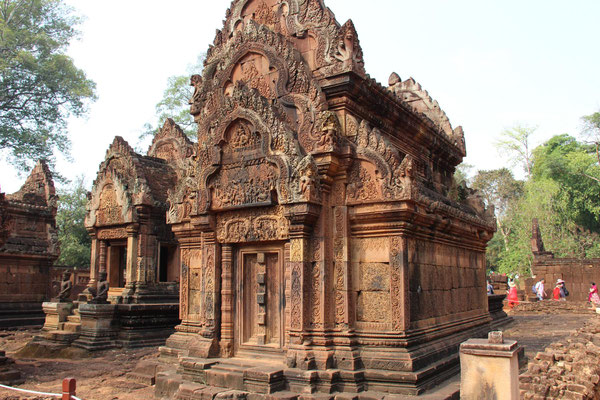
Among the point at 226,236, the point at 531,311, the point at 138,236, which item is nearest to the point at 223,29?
the point at 226,236

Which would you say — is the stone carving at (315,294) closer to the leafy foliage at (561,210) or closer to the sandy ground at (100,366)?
the sandy ground at (100,366)

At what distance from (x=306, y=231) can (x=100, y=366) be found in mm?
6017

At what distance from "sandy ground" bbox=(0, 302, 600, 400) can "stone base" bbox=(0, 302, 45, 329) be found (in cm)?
68

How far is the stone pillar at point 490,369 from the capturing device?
14.2 feet

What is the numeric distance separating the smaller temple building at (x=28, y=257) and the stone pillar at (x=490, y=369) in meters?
15.4

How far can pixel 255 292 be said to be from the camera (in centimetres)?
743

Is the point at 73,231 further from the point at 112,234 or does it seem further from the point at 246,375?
the point at 246,375

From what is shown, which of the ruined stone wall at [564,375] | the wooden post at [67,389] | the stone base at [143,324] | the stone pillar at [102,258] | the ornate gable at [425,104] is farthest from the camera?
the stone pillar at [102,258]

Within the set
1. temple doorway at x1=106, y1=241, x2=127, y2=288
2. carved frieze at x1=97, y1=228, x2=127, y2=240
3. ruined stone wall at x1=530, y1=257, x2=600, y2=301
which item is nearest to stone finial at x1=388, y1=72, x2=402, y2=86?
carved frieze at x1=97, y1=228, x2=127, y2=240

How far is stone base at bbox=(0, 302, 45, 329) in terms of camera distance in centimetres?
1588

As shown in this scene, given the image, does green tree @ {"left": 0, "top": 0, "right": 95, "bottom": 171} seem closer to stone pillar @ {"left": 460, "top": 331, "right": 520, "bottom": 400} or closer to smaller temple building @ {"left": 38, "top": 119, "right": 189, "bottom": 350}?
smaller temple building @ {"left": 38, "top": 119, "right": 189, "bottom": 350}

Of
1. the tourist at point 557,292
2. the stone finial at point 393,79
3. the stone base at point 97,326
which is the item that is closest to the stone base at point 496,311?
the stone finial at point 393,79

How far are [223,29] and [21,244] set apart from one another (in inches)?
477

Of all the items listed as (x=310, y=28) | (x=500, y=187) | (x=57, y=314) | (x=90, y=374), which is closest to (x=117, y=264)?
(x=57, y=314)
